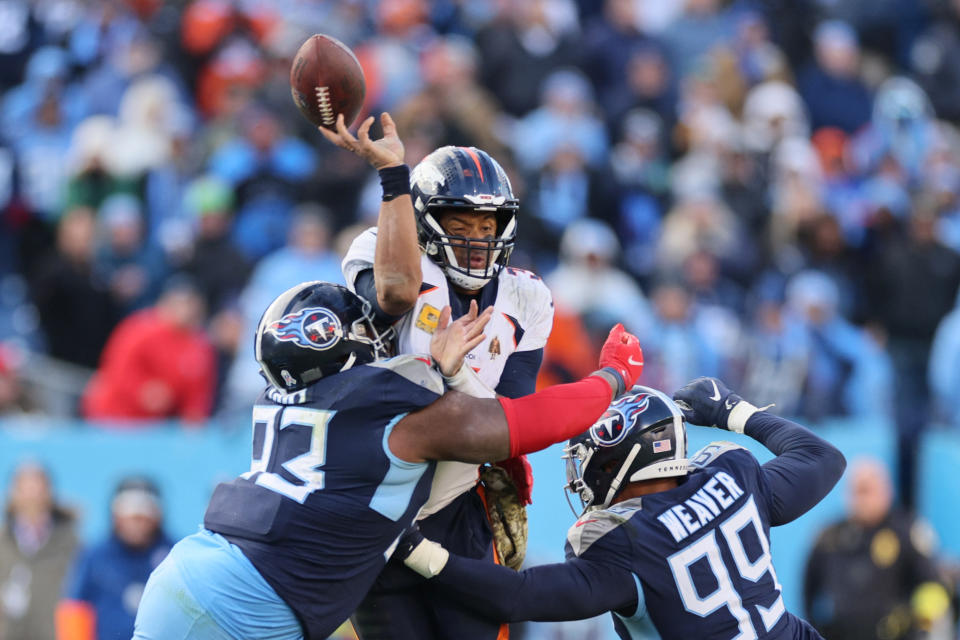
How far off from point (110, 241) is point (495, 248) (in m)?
7.20

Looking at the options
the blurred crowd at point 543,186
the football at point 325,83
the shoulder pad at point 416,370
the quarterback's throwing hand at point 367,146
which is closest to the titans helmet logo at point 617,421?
the shoulder pad at point 416,370

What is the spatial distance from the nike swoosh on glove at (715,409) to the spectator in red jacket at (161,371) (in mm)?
5518

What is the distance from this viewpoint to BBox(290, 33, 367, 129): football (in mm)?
4887

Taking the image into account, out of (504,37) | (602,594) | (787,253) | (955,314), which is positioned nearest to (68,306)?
(504,37)

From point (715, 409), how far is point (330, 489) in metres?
1.59

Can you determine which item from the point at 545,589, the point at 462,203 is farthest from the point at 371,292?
the point at 545,589

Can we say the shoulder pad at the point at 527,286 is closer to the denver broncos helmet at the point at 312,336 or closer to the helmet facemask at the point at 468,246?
the helmet facemask at the point at 468,246

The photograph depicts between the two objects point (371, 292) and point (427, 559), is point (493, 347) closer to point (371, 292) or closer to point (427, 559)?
point (371, 292)

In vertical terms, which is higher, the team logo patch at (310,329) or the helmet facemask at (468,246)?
the helmet facemask at (468,246)

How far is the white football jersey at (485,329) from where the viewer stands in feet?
16.6

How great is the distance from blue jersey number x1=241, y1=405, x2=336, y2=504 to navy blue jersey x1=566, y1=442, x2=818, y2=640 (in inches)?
36.9

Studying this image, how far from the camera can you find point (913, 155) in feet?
40.3

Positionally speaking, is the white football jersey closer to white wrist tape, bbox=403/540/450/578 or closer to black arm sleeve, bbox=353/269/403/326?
black arm sleeve, bbox=353/269/403/326

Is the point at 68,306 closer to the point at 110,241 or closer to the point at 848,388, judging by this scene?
the point at 110,241
